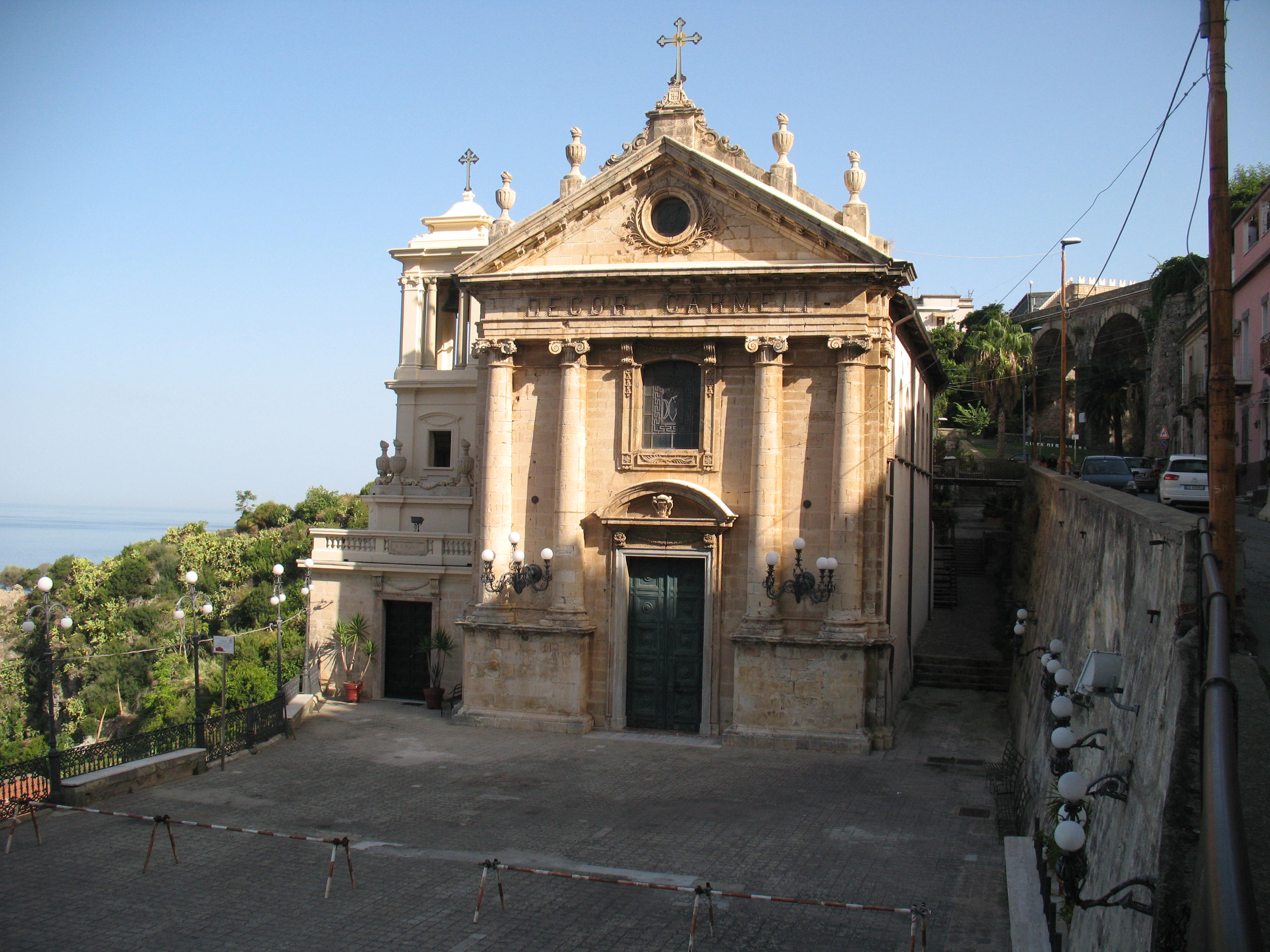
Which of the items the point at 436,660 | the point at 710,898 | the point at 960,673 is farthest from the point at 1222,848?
the point at 960,673

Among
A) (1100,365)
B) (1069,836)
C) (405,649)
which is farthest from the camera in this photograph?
(1100,365)

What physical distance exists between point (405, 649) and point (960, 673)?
13.9m

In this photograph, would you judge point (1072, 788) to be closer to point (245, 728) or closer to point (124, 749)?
point (124, 749)

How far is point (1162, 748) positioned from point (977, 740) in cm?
1418

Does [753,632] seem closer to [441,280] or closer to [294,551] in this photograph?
[441,280]

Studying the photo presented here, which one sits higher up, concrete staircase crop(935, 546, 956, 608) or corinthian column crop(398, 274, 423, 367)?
corinthian column crop(398, 274, 423, 367)

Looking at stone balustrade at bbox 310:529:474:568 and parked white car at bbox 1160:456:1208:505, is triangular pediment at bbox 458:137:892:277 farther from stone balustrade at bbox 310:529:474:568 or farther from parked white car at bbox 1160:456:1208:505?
parked white car at bbox 1160:456:1208:505

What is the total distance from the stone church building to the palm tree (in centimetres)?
3090

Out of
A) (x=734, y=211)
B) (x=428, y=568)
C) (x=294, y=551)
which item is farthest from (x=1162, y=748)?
(x=294, y=551)

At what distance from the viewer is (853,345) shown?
20.6 meters

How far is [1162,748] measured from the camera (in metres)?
7.16

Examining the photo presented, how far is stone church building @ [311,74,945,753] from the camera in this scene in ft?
67.2

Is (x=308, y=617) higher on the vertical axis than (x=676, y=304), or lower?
lower

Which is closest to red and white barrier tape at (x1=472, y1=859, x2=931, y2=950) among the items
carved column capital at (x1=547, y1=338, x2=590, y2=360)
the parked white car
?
carved column capital at (x1=547, y1=338, x2=590, y2=360)
